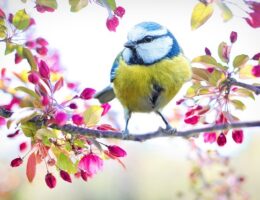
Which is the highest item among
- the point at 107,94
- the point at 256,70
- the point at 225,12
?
the point at 225,12

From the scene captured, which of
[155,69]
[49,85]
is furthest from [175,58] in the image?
[49,85]

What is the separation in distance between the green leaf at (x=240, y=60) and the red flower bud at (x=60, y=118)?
0.72 ft

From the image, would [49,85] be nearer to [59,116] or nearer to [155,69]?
[59,116]

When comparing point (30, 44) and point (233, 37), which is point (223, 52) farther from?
point (30, 44)

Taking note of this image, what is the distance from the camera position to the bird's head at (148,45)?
0.86m

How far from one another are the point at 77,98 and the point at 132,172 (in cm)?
429

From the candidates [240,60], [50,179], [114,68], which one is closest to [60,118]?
[50,179]

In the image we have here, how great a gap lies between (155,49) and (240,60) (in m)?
0.26

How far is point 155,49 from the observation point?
90cm

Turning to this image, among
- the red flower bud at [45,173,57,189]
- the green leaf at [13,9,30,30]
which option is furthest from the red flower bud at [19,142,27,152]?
the green leaf at [13,9,30,30]

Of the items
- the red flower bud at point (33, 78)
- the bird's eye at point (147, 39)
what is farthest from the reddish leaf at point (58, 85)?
the bird's eye at point (147, 39)

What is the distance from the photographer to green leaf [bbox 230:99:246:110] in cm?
71

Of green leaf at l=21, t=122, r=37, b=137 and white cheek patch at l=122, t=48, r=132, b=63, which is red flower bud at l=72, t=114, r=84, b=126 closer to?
green leaf at l=21, t=122, r=37, b=137

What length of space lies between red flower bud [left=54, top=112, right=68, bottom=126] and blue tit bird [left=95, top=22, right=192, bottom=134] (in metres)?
0.25
